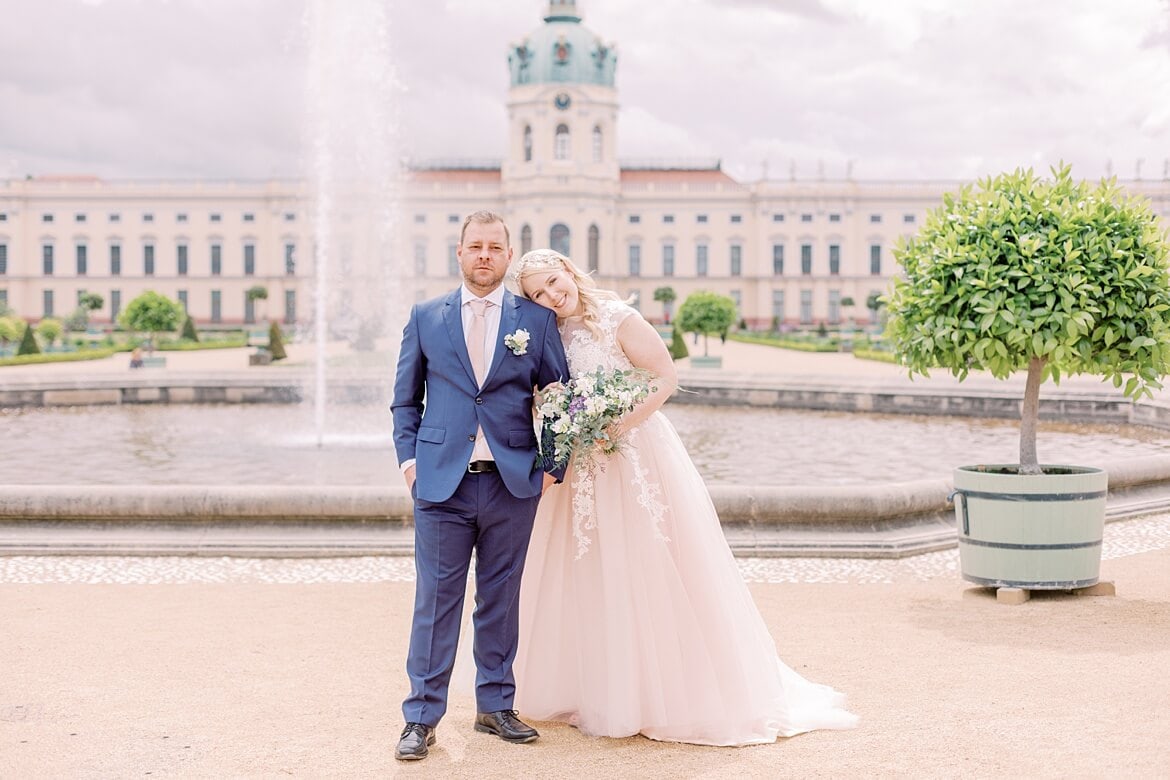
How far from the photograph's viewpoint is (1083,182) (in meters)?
5.23

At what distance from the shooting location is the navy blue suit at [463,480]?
129 inches

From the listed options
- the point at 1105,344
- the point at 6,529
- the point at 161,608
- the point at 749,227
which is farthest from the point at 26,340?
the point at 749,227

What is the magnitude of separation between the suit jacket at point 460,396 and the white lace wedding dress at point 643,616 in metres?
0.20

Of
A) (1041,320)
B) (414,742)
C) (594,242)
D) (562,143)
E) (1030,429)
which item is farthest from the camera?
(562,143)

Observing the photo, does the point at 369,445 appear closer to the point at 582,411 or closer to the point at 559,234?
the point at 582,411

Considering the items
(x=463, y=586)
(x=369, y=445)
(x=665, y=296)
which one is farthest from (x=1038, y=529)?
(x=665, y=296)

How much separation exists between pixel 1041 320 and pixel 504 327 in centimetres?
255

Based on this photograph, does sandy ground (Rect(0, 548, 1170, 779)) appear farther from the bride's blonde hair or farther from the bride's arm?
the bride's blonde hair

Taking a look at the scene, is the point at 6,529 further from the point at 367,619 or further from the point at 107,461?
the point at 107,461

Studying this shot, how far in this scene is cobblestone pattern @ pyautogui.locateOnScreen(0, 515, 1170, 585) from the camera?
562cm

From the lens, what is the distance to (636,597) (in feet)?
11.4

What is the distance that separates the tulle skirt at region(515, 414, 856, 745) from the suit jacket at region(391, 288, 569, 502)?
0.79 ft

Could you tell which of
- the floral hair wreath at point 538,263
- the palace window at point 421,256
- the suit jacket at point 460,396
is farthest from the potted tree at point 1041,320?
the palace window at point 421,256

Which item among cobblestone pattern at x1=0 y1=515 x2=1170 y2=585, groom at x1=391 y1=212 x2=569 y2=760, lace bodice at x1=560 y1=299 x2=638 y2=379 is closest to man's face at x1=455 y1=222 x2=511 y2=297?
groom at x1=391 y1=212 x2=569 y2=760
